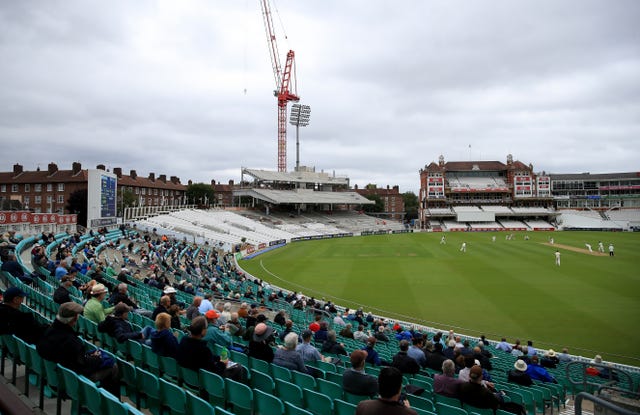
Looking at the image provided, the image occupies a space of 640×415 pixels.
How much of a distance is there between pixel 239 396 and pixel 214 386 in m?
0.42

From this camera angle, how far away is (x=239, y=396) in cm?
467

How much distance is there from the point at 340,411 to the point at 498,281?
25.5 meters

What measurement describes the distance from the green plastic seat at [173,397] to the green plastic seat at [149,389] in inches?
4.7

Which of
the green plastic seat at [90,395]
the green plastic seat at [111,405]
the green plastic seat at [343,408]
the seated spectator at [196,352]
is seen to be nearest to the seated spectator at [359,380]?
the green plastic seat at [343,408]

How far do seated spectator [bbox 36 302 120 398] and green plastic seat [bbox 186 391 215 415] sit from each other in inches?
55.3

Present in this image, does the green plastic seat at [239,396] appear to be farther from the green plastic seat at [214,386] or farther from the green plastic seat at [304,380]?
the green plastic seat at [304,380]

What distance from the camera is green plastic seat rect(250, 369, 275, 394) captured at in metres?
5.31

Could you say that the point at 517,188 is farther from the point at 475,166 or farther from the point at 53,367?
the point at 53,367

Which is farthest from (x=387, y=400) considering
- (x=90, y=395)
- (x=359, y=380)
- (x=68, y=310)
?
(x=68, y=310)

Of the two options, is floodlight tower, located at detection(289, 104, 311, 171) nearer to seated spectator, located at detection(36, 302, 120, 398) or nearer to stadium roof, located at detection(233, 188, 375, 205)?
stadium roof, located at detection(233, 188, 375, 205)

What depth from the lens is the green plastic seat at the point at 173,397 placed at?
13.9 ft

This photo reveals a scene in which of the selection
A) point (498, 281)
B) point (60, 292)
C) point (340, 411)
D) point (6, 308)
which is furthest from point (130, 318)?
point (498, 281)

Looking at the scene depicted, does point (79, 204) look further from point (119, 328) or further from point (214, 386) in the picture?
point (214, 386)

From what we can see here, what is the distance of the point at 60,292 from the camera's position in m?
7.46
